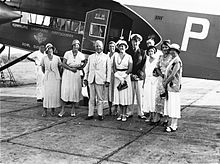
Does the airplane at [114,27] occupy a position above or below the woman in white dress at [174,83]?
above

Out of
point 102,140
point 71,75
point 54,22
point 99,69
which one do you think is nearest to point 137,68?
point 99,69

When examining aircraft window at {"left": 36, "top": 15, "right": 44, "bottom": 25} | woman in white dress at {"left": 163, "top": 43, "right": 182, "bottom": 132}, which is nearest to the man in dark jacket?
woman in white dress at {"left": 163, "top": 43, "right": 182, "bottom": 132}

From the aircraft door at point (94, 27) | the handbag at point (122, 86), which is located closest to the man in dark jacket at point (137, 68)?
the handbag at point (122, 86)

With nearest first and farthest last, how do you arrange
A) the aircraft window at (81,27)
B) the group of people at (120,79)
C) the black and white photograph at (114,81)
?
the black and white photograph at (114,81) < the group of people at (120,79) < the aircraft window at (81,27)

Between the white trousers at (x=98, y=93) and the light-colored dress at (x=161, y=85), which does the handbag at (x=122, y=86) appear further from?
the light-colored dress at (x=161, y=85)

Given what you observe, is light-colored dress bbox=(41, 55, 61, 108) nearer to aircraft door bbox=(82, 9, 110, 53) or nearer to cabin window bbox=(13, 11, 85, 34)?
aircraft door bbox=(82, 9, 110, 53)

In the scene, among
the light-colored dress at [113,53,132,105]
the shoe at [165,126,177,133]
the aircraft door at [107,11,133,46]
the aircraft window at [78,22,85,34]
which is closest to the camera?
the shoe at [165,126,177,133]

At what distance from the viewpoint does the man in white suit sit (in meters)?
7.59

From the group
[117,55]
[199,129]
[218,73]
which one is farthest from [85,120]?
[218,73]

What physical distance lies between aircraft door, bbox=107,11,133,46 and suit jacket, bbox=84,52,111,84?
157 centimetres

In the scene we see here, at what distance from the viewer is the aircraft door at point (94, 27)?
9016 millimetres

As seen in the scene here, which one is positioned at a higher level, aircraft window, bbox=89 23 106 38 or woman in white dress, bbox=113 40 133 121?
aircraft window, bbox=89 23 106 38

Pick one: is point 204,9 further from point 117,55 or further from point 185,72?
point 117,55

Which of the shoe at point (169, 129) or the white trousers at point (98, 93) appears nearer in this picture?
the shoe at point (169, 129)
